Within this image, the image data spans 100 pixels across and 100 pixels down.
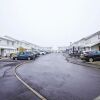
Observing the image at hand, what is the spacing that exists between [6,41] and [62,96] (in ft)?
183

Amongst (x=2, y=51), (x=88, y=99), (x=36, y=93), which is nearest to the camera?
(x=88, y=99)

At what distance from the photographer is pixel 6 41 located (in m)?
61.5

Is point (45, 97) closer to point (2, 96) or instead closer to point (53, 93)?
point (53, 93)

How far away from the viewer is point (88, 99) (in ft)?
24.0

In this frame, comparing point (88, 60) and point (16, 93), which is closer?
point (16, 93)

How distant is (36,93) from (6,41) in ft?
180

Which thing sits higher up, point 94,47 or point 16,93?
point 94,47

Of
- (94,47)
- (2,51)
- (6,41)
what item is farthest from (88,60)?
(6,41)

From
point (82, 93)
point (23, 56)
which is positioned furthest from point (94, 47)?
point (82, 93)

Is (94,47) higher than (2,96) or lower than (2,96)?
higher

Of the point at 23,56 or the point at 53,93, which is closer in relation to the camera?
the point at 53,93

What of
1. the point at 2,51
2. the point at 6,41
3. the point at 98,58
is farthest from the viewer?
the point at 6,41

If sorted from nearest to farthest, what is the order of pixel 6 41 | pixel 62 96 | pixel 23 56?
1. pixel 62 96
2. pixel 23 56
3. pixel 6 41

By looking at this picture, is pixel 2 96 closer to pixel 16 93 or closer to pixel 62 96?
pixel 16 93
